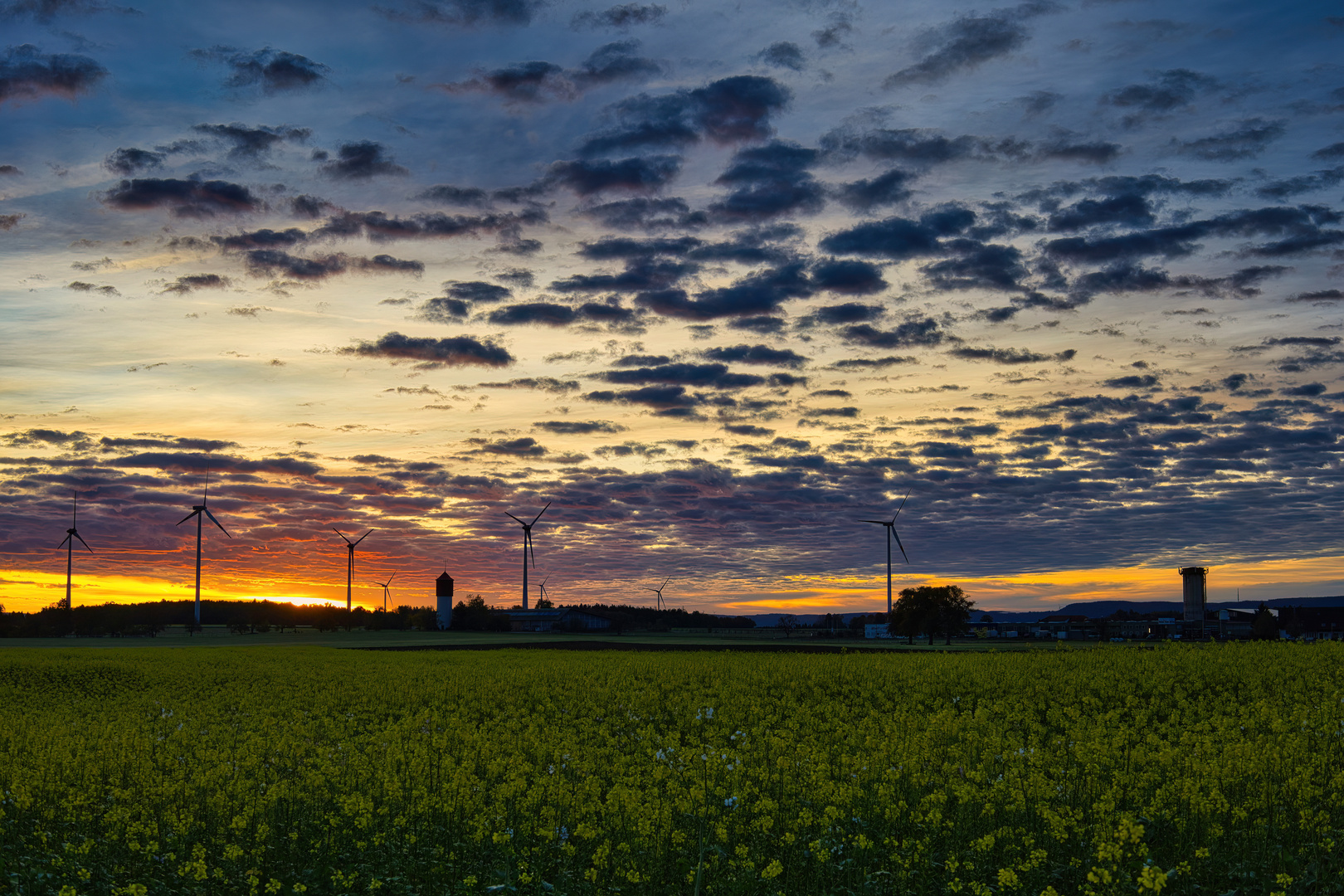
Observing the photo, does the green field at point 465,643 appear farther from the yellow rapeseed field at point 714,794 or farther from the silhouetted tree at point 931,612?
the yellow rapeseed field at point 714,794

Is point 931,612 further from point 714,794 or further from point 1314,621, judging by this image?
point 714,794

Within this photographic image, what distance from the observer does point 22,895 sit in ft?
53.2

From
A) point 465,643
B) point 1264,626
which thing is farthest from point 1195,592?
point 465,643

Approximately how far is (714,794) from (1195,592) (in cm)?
16690

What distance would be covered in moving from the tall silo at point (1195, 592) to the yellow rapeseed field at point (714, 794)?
139426mm

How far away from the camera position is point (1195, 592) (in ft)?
525

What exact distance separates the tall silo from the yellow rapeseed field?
5489 inches

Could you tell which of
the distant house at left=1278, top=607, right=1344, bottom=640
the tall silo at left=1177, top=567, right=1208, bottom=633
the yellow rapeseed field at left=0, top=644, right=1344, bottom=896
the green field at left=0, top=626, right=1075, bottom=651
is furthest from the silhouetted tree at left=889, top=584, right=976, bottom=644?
the yellow rapeseed field at left=0, top=644, right=1344, bottom=896

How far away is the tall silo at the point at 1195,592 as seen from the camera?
158 metres

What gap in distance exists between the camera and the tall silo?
15800 centimetres

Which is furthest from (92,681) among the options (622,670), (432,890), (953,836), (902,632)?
(902,632)

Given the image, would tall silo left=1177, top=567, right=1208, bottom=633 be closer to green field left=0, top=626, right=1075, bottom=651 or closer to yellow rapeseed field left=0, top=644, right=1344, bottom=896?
green field left=0, top=626, right=1075, bottom=651

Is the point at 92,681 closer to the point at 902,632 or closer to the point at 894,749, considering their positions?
the point at 894,749

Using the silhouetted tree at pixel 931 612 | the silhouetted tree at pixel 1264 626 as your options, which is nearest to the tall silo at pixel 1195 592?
the silhouetted tree at pixel 1264 626
